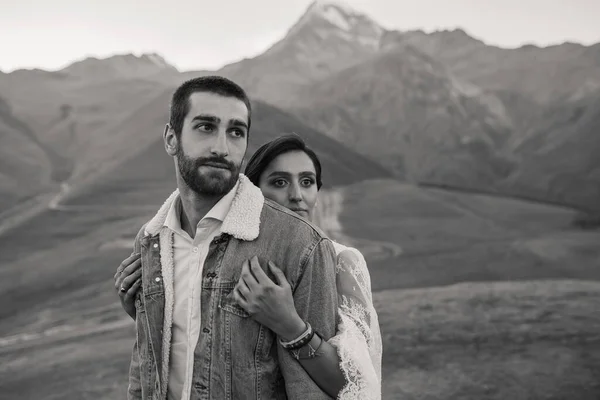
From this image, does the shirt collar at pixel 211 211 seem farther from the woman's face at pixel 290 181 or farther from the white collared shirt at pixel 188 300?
the woman's face at pixel 290 181

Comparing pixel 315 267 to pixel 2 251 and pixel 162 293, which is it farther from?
pixel 2 251

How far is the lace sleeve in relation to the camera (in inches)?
54.0

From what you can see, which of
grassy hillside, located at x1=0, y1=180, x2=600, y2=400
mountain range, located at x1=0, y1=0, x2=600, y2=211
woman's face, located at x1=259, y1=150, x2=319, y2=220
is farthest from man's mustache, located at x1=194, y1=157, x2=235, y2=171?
mountain range, located at x1=0, y1=0, x2=600, y2=211

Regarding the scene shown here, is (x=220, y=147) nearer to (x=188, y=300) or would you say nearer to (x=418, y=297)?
(x=188, y=300)

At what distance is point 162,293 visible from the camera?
1508 mm

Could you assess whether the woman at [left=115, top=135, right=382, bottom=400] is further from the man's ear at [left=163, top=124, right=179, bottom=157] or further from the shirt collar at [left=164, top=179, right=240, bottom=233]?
the man's ear at [left=163, top=124, right=179, bottom=157]

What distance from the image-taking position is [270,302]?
4.32 feet

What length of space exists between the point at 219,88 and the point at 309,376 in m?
0.74

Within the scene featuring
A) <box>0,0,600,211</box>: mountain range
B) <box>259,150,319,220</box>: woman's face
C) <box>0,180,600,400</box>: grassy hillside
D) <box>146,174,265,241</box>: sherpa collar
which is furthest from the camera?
<box>0,0,600,211</box>: mountain range

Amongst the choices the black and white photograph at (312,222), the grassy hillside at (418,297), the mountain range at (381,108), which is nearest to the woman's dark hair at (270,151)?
the black and white photograph at (312,222)

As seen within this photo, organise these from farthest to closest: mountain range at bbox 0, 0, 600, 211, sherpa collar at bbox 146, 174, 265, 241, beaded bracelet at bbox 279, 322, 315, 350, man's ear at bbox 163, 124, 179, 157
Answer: mountain range at bbox 0, 0, 600, 211 → man's ear at bbox 163, 124, 179, 157 → sherpa collar at bbox 146, 174, 265, 241 → beaded bracelet at bbox 279, 322, 315, 350

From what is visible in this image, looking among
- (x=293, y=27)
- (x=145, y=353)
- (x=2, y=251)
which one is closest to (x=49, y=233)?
(x=2, y=251)

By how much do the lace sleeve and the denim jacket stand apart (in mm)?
46

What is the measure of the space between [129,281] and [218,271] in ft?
1.07
